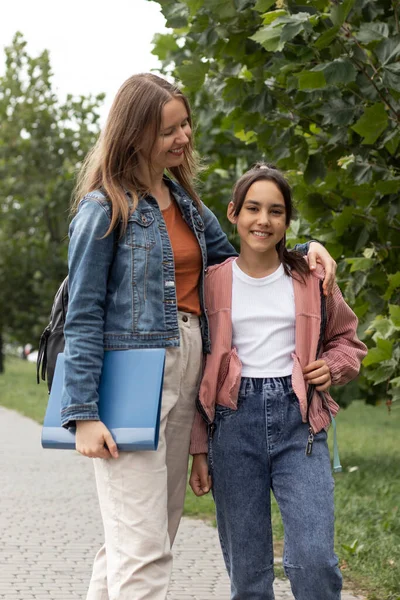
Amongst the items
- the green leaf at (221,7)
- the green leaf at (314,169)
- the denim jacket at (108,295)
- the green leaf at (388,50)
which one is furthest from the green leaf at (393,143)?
the denim jacket at (108,295)

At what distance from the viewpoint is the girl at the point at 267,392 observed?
3.40 meters

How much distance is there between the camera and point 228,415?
3.52 metres

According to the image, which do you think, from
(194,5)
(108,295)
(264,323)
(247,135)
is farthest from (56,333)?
(247,135)

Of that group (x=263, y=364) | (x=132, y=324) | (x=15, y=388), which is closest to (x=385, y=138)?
(x=263, y=364)

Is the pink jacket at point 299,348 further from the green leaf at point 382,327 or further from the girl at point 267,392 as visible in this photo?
the green leaf at point 382,327

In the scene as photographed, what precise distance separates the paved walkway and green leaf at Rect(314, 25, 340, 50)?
8.33 ft

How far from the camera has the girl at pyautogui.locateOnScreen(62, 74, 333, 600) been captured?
3209mm

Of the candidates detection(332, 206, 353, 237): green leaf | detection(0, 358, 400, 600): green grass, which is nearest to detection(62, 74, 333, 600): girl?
detection(332, 206, 353, 237): green leaf

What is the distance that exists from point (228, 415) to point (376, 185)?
2282 millimetres

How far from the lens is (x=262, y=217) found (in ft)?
11.8

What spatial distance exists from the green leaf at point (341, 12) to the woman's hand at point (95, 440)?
7.37 feet

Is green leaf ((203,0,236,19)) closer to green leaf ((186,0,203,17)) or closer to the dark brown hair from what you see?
green leaf ((186,0,203,17))

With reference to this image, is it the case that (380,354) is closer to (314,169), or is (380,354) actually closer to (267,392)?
(314,169)

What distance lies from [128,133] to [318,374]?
95 centimetres
